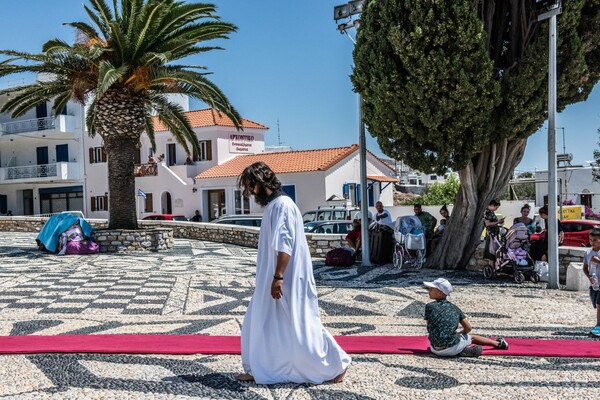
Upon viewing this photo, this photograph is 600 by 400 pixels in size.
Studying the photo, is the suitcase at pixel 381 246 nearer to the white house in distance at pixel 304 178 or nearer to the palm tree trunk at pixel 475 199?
the palm tree trunk at pixel 475 199

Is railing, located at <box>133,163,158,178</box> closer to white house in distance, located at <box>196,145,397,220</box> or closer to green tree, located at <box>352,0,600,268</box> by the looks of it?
white house in distance, located at <box>196,145,397,220</box>

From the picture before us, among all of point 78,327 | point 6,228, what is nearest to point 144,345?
point 78,327

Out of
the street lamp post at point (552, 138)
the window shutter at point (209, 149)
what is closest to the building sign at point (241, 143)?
the window shutter at point (209, 149)

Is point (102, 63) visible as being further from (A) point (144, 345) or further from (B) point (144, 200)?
(B) point (144, 200)

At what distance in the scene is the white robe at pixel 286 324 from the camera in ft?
18.0

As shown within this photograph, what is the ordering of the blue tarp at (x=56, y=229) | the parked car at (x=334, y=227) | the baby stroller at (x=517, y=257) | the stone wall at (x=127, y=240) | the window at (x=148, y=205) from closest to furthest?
the baby stroller at (x=517, y=257) → the blue tarp at (x=56, y=229) → the stone wall at (x=127, y=240) → the parked car at (x=334, y=227) → the window at (x=148, y=205)

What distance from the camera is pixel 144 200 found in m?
43.5

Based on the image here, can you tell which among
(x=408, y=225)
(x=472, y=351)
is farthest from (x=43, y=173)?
(x=472, y=351)

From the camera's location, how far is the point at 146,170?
141ft

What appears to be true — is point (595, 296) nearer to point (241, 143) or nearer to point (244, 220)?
point (244, 220)

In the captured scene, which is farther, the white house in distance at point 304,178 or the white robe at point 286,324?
the white house in distance at point 304,178

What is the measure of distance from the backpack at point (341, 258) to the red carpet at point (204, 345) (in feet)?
27.9

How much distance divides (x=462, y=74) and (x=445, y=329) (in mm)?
7706

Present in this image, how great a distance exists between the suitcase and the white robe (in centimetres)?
1145
